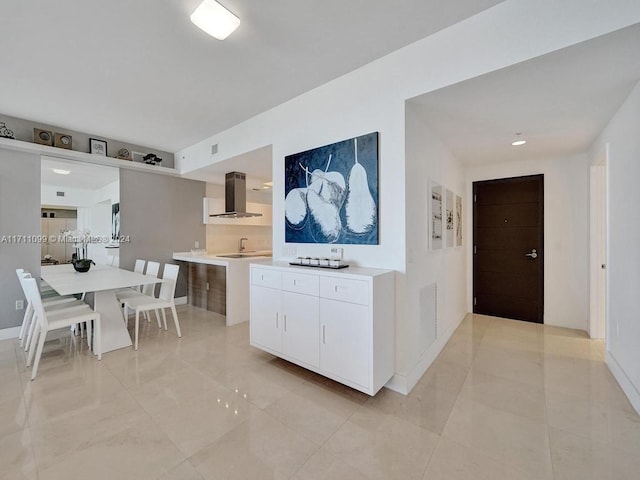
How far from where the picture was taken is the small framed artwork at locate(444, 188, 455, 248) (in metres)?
3.31

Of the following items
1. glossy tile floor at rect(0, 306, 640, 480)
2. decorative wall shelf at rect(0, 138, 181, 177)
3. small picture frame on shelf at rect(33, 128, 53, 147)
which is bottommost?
glossy tile floor at rect(0, 306, 640, 480)

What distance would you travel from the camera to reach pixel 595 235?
3.43m

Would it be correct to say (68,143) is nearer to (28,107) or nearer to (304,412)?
(28,107)

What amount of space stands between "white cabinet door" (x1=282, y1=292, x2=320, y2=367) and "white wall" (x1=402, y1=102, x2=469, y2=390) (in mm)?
696

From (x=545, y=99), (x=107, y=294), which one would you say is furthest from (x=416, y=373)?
(x=107, y=294)

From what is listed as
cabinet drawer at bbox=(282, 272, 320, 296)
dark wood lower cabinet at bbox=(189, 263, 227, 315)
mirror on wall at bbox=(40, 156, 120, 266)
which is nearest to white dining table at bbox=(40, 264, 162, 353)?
mirror on wall at bbox=(40, 156, 120, 266)

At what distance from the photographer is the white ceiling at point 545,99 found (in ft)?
5.72

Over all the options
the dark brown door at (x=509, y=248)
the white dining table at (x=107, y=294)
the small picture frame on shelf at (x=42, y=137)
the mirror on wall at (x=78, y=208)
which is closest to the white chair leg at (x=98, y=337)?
the white dining table at (x=107, y=294)

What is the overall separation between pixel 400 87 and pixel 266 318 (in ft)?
7.75

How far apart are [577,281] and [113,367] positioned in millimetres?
5525

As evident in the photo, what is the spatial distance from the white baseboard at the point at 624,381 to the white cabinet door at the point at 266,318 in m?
2.70

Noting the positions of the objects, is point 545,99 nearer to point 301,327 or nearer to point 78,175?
point 301,327

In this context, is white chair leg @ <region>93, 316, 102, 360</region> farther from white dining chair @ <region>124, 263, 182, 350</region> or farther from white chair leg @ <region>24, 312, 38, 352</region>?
white chair leg @ <region>24, 312, 38, 352</region>

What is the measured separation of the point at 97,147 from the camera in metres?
4.20
